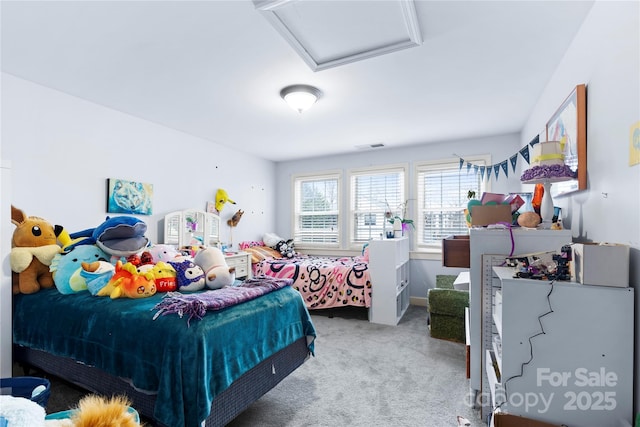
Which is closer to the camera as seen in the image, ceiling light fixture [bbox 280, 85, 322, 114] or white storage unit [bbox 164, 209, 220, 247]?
ceiling light fixture [bbox 280, 85, 322, 114]

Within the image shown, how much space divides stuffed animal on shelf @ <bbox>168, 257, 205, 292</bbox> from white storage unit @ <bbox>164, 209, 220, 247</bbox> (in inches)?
64.3

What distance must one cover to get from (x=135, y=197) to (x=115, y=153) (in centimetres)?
47

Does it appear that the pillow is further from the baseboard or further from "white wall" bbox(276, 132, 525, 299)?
the baseboard

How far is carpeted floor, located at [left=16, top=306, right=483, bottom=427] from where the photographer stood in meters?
1.88

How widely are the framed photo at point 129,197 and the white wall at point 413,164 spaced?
2562 mm

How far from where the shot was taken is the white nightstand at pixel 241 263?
3867 mm

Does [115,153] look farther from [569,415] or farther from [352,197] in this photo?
[569,415]

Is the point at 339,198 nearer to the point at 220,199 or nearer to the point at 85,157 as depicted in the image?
the point at 220,199

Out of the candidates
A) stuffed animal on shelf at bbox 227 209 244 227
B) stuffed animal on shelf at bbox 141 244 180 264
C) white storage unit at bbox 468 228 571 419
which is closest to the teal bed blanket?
stuffed animal on shelf at bbox 141 244 180 264

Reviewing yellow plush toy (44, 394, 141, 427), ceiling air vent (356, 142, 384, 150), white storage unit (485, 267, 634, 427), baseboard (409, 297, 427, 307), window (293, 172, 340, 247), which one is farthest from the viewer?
window (293, 172, 340, 247)

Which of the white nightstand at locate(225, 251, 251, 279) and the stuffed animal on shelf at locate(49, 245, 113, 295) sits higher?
the stuffed animal on shelf at locate(49, 245, 113, 295)

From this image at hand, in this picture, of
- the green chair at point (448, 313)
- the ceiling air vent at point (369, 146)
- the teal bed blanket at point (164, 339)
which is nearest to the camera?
the teal bed blanket at point (164, 339)

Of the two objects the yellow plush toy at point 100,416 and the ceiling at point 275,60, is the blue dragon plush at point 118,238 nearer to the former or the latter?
the ceiling at point 275,60

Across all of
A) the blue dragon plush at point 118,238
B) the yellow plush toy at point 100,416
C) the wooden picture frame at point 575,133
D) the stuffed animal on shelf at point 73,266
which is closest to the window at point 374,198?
the wooden picture frame at point 575,133
